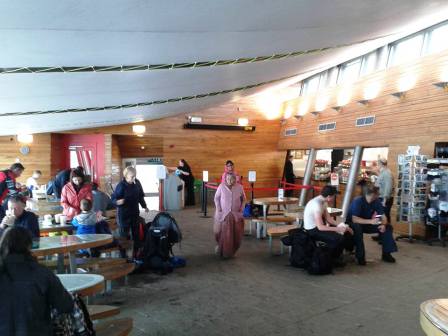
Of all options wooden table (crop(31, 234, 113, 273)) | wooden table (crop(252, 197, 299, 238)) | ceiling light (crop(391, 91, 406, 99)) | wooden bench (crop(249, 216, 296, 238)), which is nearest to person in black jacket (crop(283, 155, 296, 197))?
ceiling light (crop(391, 91, 406, 99))

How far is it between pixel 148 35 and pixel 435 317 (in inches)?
106

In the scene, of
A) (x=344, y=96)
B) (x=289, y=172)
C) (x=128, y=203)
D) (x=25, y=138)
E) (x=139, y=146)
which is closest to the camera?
(x=128, y=203)

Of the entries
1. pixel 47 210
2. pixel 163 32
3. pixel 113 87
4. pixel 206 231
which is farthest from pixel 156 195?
pixel 163 32

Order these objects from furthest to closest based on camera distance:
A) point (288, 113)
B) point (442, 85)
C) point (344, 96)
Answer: point (288, 113)
point (344, 96)
point (442, 85)

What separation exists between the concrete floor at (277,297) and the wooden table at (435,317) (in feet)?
5.22

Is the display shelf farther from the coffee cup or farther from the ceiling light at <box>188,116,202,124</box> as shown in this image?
the ceiling light at <box>188,116,202,124</box>

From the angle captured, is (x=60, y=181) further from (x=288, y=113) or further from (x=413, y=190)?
(x=288, y=113)

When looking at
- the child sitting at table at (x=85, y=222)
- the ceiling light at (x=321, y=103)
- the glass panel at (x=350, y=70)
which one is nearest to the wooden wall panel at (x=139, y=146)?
the ceiling light at (x=321, y=103)

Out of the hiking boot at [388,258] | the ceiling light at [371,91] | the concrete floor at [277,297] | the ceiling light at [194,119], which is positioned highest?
the ceiling light at [371,91]

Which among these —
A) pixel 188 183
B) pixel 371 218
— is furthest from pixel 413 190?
pixel 188 183

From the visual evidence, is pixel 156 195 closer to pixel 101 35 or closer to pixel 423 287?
pixel 423 287

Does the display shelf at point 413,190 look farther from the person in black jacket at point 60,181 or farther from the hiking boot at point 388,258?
the person in black jacket at point 60,181

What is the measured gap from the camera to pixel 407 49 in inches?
403

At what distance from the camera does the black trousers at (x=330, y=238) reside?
541cm
